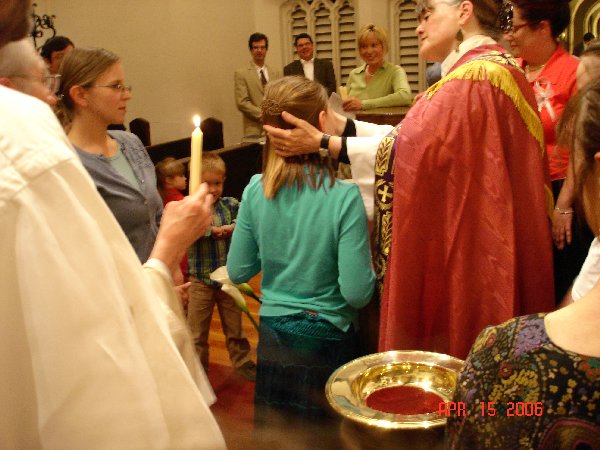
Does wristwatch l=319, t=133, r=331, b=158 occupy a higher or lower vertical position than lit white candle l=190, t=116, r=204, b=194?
lower

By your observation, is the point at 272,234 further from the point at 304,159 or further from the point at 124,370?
the point at 124,370

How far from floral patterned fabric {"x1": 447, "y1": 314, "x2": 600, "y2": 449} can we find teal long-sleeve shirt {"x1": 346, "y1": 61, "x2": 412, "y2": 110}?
5270mm

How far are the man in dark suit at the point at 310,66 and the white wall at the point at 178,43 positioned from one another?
1.33 m

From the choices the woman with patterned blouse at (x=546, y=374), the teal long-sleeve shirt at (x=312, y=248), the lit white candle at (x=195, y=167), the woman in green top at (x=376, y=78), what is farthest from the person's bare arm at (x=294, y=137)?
the woman in green top at (x=376, y=78)

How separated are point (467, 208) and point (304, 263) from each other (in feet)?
1.81

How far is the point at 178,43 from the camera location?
870 cm

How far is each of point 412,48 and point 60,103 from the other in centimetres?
668

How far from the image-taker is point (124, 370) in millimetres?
794

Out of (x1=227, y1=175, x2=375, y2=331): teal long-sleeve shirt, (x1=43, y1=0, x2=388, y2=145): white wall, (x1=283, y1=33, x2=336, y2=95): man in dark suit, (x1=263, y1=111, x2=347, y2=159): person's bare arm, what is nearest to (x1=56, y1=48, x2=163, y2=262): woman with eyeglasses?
(x1=227, y1=175, x2=375, y2=331): teal long-sleeve shirt

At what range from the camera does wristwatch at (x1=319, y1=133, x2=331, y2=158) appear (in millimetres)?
2139

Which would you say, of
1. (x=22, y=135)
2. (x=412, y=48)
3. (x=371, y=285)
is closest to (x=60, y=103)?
(x=371, y=285)

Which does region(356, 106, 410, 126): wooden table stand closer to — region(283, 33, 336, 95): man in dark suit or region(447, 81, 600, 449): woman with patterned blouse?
region(283, 33, 336, 95): man in dark suit

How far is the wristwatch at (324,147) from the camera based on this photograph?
214 centimetres

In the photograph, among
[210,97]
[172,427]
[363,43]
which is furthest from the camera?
[210,97]
